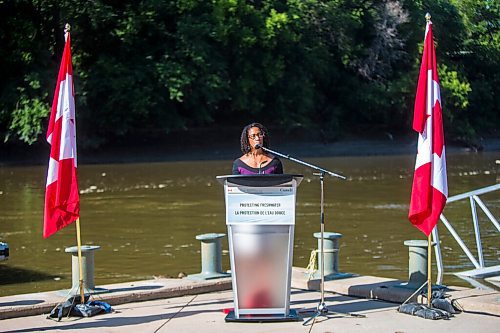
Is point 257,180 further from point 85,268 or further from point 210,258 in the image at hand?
point 210,258

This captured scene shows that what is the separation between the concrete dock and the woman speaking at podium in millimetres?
1465

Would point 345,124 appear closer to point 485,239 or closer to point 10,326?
point 485,239

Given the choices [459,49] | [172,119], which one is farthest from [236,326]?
[459,49]

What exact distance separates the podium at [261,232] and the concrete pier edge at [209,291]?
187cm

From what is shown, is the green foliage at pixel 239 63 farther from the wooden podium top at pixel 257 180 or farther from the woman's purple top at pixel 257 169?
the wooden podium top at pixel 257 180

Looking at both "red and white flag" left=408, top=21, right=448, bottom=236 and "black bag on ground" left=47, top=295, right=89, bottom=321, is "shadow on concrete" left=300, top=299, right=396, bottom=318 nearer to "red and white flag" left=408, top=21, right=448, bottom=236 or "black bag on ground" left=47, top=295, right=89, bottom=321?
"red and white flag" left=408, top=21, right=448, bottom=236

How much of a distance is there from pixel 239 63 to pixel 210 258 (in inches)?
1497

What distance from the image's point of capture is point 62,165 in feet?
29.7

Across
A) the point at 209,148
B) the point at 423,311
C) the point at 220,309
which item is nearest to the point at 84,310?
the point at 220,309

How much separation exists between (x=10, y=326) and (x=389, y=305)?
3.91 metres

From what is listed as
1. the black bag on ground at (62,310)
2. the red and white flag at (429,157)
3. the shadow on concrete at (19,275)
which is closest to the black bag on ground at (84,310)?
the black bag on ground at (62,310)

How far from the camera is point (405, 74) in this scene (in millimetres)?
54844

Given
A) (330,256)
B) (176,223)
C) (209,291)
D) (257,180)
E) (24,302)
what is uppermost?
(257,180)

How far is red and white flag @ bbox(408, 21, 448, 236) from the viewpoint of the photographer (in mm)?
8812
